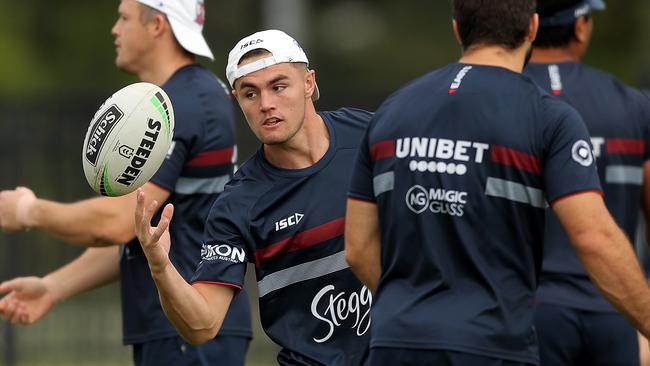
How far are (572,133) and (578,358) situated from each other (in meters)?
2.17

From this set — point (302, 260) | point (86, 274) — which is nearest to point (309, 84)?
point (302, 260)

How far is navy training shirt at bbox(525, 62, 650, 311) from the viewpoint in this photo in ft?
21.6

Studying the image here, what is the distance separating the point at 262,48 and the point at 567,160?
140cm

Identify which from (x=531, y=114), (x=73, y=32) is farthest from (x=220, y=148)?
(x=73, y=32)

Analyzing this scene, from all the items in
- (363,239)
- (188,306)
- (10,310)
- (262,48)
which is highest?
(262,48)

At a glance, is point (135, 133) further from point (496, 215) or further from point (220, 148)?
point (496, 215)

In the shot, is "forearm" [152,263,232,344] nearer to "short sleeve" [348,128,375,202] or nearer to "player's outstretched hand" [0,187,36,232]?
"short sleeve" [348,128,375,202]

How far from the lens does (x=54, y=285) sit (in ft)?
23.0

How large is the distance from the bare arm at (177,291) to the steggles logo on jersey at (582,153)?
1.38 meters

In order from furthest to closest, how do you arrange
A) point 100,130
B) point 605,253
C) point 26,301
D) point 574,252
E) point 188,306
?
point 26,301
point 574,252
point 100,130
point 188,306
point 605,253

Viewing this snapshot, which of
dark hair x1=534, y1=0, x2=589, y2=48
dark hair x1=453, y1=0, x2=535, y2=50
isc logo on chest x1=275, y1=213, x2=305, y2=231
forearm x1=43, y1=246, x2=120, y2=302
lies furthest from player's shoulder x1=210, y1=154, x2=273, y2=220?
dark hair x1=534, y1=0, x2=589, y2=48

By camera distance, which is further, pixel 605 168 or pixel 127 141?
pixel 605 168

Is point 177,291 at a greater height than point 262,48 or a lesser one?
lesser

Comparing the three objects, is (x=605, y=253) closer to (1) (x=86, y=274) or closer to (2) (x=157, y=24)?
(2) (x=157, y=24)
